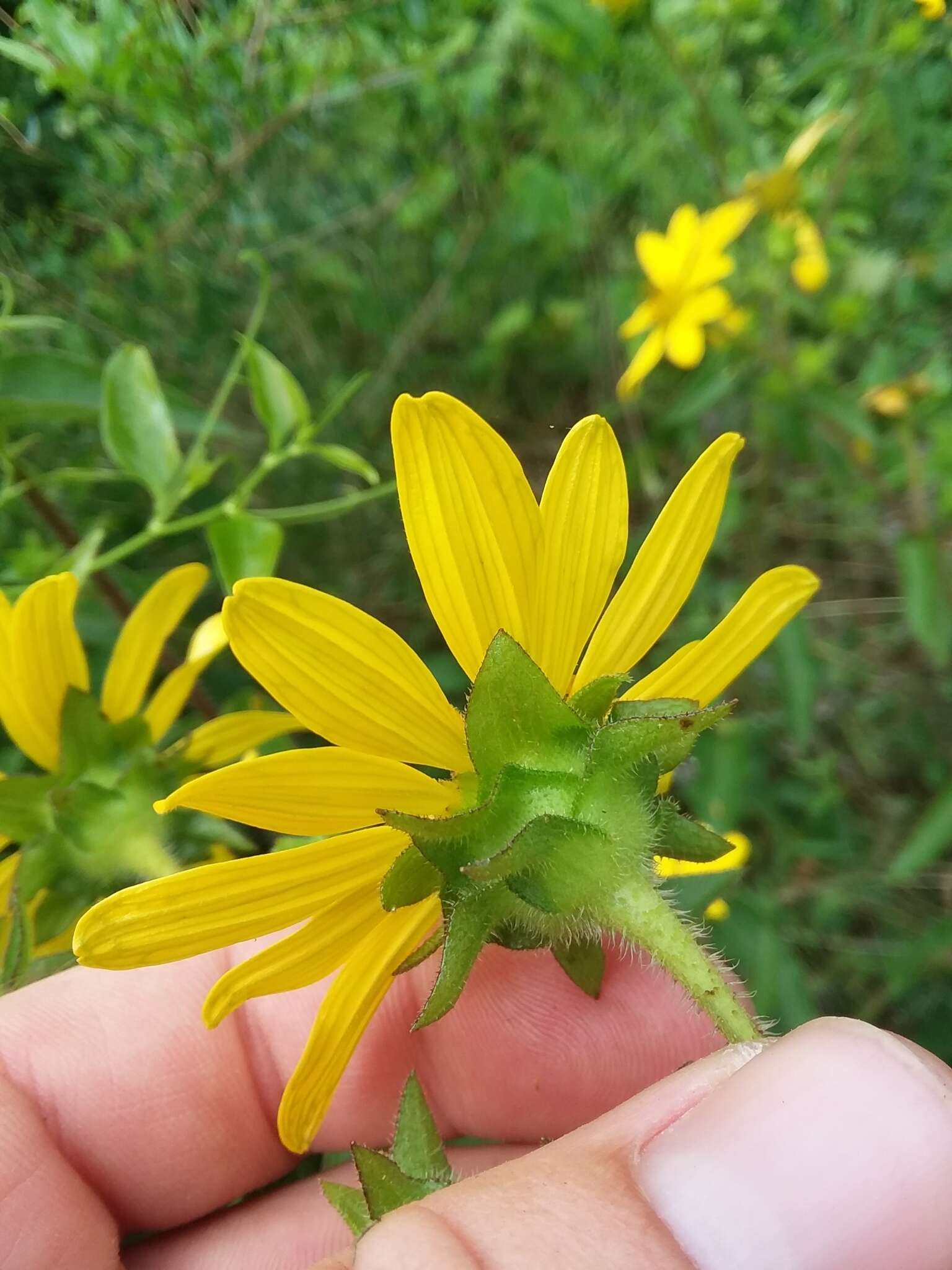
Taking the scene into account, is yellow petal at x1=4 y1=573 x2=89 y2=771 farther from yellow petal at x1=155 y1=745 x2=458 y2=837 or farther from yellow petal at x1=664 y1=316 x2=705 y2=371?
yellow petal at x1=664 y1=316 x2=705 y2=371

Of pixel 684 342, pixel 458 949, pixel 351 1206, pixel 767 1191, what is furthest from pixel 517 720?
pixel 684 342

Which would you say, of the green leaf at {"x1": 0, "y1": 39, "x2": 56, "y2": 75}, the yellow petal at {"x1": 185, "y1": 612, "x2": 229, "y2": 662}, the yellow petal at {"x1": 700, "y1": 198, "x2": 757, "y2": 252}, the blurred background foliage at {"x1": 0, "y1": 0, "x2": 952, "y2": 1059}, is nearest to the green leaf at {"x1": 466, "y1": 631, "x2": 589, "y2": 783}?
the yellow petal at {"x1": 185, "y1": 612, "x2": 229, "y2": 662}

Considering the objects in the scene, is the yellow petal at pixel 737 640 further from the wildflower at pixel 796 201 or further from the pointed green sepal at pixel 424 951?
the wildflower at pixel 796 201

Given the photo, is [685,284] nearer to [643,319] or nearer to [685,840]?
[643,319]

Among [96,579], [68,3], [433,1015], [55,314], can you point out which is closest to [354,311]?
[55,314]

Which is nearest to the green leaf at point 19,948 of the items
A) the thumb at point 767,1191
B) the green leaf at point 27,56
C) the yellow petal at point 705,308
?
the thumb at point 767,1191

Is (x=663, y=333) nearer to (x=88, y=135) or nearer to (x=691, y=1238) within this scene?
(x=88, y=135)
